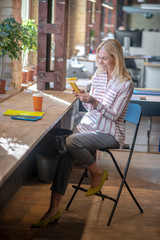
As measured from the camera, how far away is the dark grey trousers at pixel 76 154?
8.92 feet

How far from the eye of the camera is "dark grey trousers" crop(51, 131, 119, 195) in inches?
107

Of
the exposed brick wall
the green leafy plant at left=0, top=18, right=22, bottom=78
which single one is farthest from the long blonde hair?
the exposed brick wall

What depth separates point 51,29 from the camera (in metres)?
4.04

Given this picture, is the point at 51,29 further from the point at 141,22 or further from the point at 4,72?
the point at 141,22

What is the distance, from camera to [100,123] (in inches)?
116

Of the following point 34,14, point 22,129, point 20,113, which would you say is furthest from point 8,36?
point 34,14

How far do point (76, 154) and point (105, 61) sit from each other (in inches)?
29.5

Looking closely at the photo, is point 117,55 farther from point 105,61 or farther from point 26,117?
point 26,117

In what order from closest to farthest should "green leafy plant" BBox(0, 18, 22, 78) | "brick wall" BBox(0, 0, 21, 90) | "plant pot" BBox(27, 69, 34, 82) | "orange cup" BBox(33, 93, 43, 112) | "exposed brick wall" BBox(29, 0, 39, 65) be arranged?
"orange cup" BBox(33, 93, 43, 112)
"green leafy plant" BBox(0, 18, 22, 78)
"brick wall" BBox(0, 0, 21, 90)
"plant pot" BBox(27, 69, 34, 82)
"exposed brick wall" BBox(29, 0, 39, 65)

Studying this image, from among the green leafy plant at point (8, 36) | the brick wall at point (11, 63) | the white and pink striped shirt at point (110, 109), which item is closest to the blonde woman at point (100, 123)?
the white and pink striped shirt at point (110, 109)

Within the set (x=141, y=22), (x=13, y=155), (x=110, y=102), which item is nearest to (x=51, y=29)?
(x=110, y=102)

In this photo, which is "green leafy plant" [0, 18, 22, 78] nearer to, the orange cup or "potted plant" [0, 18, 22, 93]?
"potted plant" [0, 18, 22, 93]

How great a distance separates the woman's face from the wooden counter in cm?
45

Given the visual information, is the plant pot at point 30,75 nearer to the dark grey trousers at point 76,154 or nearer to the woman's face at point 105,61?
the woman's face at point 105,61
